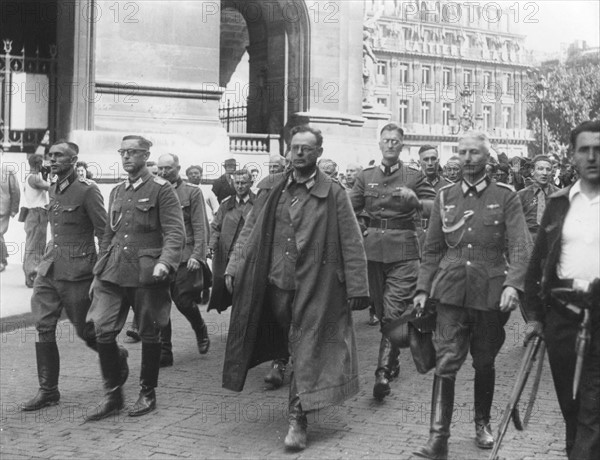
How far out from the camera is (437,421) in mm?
6598

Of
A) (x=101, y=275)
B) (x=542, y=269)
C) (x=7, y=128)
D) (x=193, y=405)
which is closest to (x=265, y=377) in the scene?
(x=193, y=405)

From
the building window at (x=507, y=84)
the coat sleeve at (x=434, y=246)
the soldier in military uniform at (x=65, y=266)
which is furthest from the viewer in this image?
the building window at (x=507, y=84)

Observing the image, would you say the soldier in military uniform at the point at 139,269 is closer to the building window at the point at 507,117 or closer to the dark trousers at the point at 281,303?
the dark trousers at the point at 281,303

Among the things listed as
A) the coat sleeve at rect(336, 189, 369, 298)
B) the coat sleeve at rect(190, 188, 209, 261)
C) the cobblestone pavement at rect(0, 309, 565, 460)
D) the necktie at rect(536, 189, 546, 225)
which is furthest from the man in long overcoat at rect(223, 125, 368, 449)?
the necktie at rect(536, 189, 546, 225)

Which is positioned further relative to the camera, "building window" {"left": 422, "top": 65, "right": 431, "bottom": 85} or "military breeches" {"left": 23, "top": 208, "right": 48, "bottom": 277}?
"building window" {"left": 422, "top": 65, "right": 431, "bottom": 85}

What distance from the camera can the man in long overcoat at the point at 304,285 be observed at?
7.26 m

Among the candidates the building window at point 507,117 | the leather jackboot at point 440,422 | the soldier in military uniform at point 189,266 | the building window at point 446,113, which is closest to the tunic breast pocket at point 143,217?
the soldier in military uniform at point 189,266

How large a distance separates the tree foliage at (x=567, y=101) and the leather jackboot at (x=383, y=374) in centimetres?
8044

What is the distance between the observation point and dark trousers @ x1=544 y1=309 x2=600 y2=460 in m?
5.34

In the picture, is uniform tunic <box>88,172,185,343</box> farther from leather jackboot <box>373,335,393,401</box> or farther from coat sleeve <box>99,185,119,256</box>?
leather jackboot <box>373,335,393,401</box>

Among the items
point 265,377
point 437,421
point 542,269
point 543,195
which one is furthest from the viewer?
point 543,195

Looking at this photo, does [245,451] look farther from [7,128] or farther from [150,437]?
[7,128]

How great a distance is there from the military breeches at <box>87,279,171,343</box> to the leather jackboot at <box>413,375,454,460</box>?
8.46ft

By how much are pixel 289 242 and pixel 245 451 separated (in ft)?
5.34
